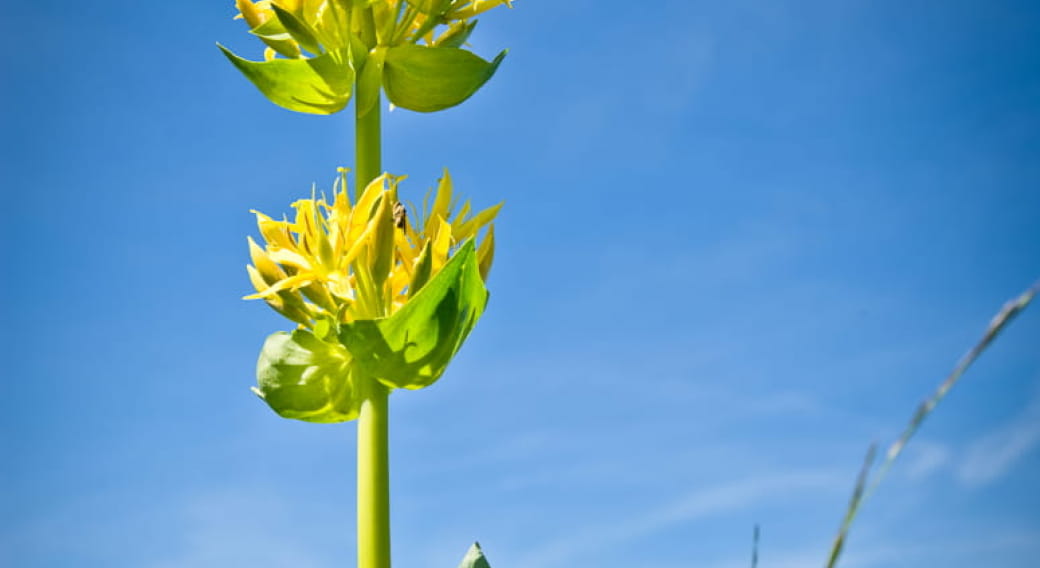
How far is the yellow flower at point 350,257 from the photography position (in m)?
2.64

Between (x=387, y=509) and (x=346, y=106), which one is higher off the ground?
(x=346, y=106)

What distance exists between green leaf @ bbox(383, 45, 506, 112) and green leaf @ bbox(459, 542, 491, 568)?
4.73 feet

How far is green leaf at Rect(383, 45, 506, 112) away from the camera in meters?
2.94

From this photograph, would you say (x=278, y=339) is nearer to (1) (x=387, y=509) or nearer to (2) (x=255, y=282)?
(2) (x=255, y=282)

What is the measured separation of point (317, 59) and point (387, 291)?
76 centimetres

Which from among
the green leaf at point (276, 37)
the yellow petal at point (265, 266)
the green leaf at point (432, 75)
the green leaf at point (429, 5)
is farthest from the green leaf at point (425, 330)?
the green leaf at point (276, 37)

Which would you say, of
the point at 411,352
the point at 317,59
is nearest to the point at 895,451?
the point at 411,352

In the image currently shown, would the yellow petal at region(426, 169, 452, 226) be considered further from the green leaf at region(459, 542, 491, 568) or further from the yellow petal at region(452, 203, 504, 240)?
the green leaf at region(459, 542, 491, 568)

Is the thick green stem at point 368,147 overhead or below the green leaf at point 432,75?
below

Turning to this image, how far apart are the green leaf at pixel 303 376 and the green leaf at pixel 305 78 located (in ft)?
2.57

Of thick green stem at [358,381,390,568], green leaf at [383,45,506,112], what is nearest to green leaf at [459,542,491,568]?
Answer: thick green stem at [358,381,390,568]

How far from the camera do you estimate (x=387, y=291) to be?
2709 millimetres

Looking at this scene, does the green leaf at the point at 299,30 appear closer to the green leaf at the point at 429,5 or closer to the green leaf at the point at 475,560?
the green leaf at the point at 429,5

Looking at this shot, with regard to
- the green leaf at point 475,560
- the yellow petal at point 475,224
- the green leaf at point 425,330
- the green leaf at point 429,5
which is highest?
the green leaf at point 429,5
